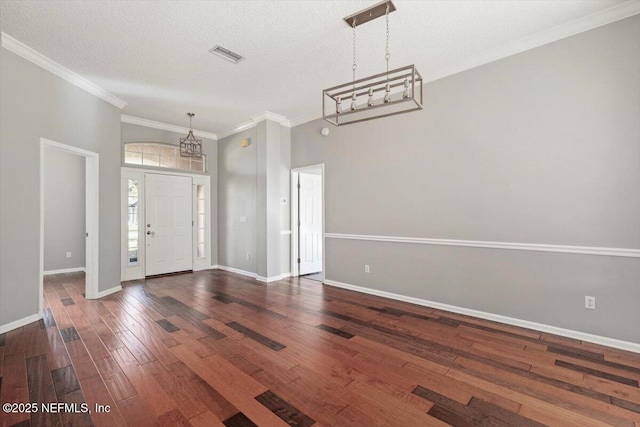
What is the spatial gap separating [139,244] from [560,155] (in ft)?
22.1

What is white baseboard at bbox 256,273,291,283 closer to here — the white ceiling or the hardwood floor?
the hardwood floor

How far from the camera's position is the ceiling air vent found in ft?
11.1

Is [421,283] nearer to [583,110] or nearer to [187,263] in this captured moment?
[583,110]

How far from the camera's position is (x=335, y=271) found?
16.9 ft

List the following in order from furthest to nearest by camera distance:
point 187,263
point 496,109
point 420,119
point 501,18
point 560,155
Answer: point 187,263 → point 420,119 → point 496,109 → point 560,155 → point 501,18

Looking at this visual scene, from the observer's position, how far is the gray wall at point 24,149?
317 centimetres

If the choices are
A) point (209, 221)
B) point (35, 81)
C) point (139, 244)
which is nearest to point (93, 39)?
point (35, 81)

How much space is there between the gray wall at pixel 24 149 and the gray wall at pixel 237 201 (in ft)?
8.78

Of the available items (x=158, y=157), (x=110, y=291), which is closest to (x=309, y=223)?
(x=158, y=157)

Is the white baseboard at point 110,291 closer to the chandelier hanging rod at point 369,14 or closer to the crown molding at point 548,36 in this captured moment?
the chandelier hanging rod at point 369,14

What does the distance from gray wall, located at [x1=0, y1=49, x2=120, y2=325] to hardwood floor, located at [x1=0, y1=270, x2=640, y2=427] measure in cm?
50

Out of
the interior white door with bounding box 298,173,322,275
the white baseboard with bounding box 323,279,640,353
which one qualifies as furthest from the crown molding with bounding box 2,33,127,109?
the white baseboard with bounding box 323,279,640,353

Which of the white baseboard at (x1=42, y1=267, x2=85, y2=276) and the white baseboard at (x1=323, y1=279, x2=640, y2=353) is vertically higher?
the white baseboard at (x1=42, y1=267, x2=85, y2=276)

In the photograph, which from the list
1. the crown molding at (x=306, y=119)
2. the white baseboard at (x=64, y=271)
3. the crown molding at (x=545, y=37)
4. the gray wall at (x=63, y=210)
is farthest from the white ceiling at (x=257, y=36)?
the white baseboard at (x=64, y=271)
